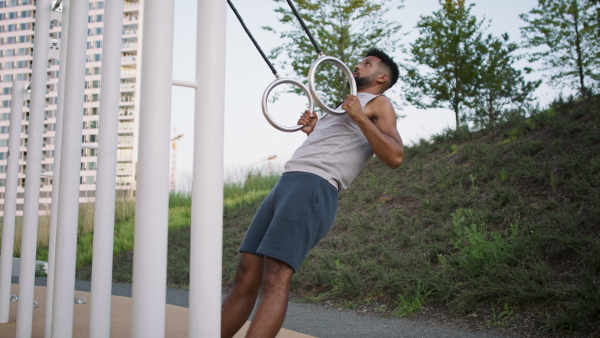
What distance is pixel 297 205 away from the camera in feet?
7.66

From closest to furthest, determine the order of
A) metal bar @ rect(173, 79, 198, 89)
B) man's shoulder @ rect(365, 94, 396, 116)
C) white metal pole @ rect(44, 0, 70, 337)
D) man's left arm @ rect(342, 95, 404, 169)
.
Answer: metal bar @ rect(173, 79, 198, 89) → man's left arm @ rect(342, 95, 404, 169) → man's shoulder @ rect(365, 94, 396, 116) → white metal pole @ rect(44, 0, 70, 337)

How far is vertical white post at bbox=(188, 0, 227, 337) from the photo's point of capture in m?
1.40

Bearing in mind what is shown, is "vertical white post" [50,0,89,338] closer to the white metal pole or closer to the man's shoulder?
the white metal pole

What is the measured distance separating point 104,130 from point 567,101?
343 inches

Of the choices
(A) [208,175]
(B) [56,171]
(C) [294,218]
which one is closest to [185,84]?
(A) [208,175]

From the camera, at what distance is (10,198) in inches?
140

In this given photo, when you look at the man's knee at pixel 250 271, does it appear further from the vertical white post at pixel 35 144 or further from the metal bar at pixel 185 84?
the vertical white post at pixel 35 144

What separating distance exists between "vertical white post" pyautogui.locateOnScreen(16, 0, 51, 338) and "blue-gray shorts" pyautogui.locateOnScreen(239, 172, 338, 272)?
1.42 m

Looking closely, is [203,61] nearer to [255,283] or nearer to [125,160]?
[255,283]

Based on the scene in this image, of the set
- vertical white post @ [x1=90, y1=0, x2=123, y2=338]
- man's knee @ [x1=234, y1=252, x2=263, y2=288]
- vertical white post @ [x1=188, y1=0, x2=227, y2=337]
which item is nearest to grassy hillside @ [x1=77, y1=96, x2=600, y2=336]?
man's knee @ [x1=234, y1=252, x2=263, y2=288]

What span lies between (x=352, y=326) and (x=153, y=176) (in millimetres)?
3549

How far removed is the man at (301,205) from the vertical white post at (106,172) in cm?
57

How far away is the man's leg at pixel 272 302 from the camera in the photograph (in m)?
2.11

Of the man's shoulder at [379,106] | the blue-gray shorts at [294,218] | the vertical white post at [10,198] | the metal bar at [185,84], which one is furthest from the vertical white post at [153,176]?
the vertical white post at [10,198]
